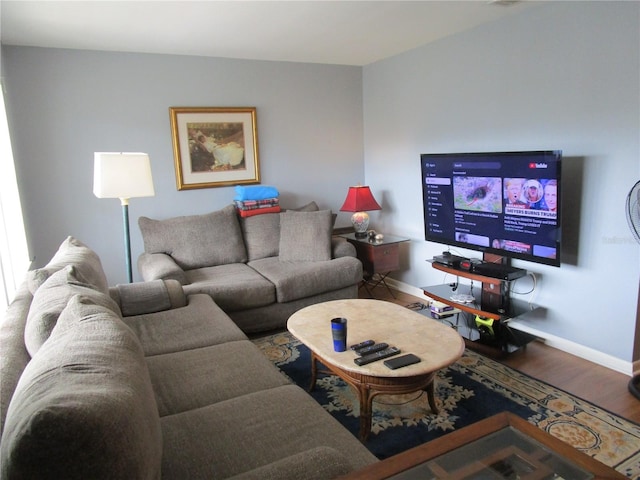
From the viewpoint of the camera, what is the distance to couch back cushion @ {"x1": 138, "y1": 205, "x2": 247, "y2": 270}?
3.74 meters

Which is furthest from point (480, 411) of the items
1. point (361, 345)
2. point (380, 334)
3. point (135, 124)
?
point (135, 124)

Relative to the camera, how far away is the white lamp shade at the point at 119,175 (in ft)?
9.47

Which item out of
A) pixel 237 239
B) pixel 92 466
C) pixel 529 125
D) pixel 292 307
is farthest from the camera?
pixel 237 239

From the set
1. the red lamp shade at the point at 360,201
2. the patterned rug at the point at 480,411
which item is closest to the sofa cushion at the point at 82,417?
the patterned rug at the point at 480,411

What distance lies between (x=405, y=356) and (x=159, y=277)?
6.53ft

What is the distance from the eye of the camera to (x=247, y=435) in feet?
4.94

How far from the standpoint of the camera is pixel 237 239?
3988 mm

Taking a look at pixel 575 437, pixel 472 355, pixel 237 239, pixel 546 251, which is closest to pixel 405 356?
pixel 575 437

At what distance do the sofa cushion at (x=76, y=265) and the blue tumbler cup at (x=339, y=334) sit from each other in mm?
1238

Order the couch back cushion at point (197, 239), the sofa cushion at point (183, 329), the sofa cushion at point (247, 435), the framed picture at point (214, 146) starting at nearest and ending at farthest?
1. the sofa cushion at point (247, 435)
2. the sofa cushion at point (183, 329)
3. the couch back cushion at point (197, 239)
4. the framed picture at point (214, 146)

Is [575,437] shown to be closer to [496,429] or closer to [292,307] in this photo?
[496,429]

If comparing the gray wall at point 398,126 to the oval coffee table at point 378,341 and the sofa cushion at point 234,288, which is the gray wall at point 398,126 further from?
the oval coffee table at point 378,341

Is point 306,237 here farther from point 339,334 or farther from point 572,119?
point 572,119

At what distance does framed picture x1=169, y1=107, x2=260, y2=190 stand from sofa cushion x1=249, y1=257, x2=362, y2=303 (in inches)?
38.4
